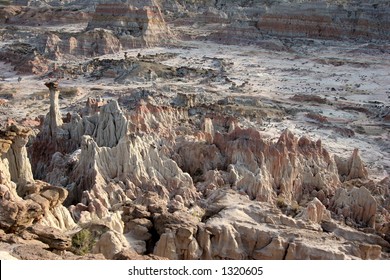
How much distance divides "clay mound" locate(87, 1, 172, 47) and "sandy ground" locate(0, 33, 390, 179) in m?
2.93

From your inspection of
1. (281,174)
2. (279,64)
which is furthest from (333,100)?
(281,174)

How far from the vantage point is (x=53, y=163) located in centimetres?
1961

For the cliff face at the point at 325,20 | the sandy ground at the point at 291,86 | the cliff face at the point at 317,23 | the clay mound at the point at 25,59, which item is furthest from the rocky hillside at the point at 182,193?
the cliff face at the point at 325,20

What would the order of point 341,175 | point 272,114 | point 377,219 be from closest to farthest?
point 377,219 < point 341,175 < point 272,114

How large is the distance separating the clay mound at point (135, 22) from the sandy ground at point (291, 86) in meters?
2.93

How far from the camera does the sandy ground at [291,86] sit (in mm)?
35781

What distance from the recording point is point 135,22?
3100 inches

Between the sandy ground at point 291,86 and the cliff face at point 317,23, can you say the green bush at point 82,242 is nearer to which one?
the sandy ground at point 291,86

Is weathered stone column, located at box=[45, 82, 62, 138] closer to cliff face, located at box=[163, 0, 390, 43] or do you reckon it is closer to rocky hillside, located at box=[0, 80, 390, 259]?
rocky hillside, located at box=[0, 80, 390, 259]

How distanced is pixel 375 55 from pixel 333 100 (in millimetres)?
27578

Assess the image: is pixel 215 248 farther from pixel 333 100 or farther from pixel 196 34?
pixel 196 34

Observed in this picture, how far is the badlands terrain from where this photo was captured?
44.6 ft

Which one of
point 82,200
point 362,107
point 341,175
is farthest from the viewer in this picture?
point 362,107

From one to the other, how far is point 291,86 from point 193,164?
112 feet
